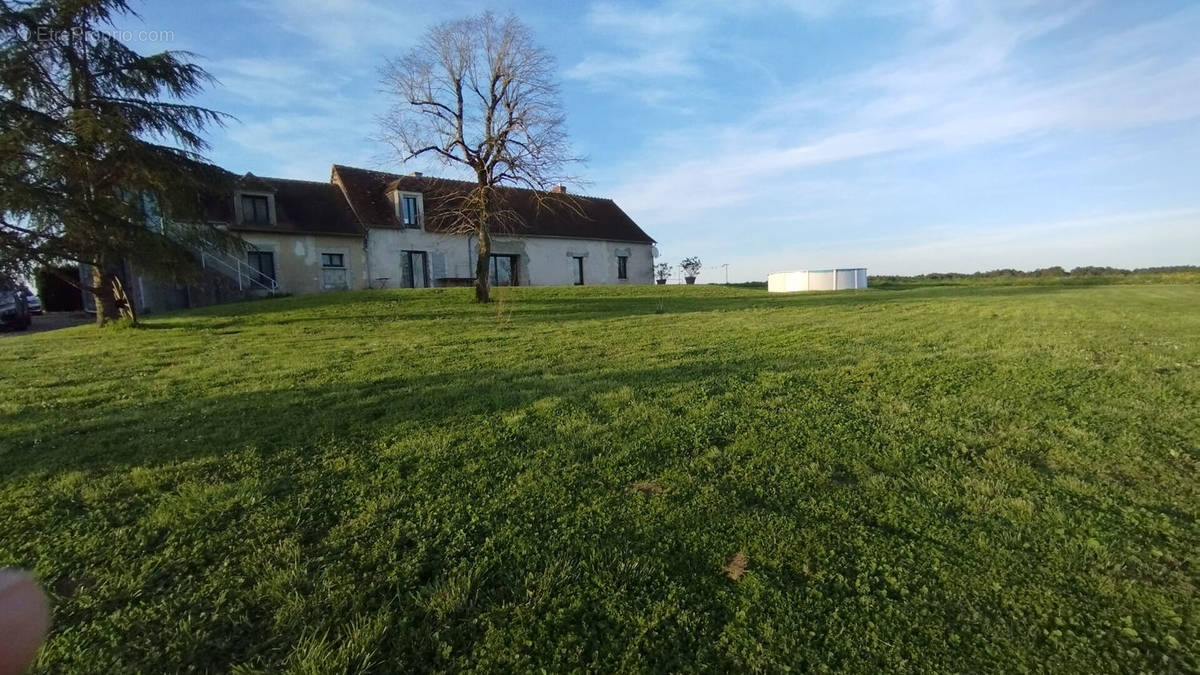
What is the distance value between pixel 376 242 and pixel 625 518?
27.5 meters

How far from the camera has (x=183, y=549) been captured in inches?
105

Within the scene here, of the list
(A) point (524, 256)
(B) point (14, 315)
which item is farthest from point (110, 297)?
(A) point (524, 256)

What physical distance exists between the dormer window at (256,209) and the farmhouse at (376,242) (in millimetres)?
44

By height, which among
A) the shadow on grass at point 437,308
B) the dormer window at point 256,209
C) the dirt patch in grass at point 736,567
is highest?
the dormer window at point 256,209

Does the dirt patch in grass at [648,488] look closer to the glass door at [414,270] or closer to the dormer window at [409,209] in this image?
the glass door at [414,270]

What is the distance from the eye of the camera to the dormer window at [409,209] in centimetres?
2833

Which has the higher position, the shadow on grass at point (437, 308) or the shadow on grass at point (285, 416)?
the shadow on grass at point (437, 308)

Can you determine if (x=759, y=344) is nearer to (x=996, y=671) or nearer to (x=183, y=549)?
(x=996, y=671)

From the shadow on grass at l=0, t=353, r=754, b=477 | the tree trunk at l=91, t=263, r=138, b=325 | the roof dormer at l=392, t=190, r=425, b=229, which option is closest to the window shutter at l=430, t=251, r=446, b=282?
the roof dormer at l=392, t=190, r=425, b=229

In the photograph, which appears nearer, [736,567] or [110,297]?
[736,567]

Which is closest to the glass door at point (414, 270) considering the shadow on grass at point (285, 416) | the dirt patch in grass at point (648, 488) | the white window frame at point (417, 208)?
the white window frame at point (417, 208)

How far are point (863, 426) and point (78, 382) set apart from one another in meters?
8.96

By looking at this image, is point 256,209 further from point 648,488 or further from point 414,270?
point 648,488

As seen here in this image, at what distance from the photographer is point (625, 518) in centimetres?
291
